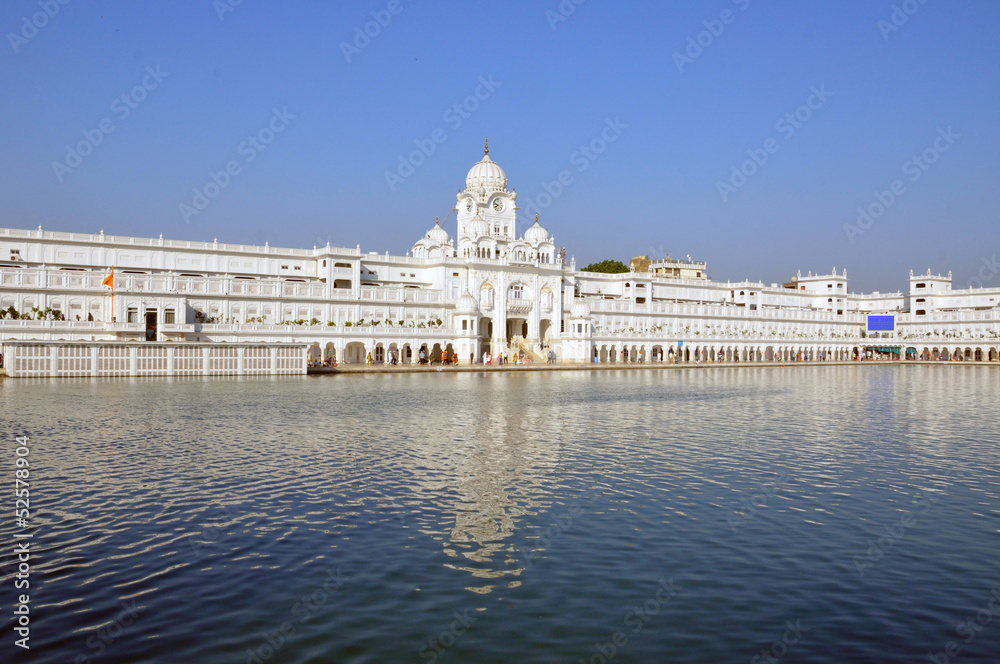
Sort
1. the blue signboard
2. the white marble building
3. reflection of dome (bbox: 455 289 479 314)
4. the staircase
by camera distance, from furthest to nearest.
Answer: the blue signboard, the staircase, reflection of dome (bbox: 455 289 479 314), the white marble building

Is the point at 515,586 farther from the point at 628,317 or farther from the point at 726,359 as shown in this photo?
the point at 726,359

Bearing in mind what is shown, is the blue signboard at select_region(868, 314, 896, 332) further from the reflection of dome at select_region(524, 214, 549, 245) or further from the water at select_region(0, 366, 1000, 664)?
the water at select_region(0, 366, 1000, 664)

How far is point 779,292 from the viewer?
387ft

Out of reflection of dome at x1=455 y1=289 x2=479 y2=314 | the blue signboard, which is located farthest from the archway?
the blue signboard

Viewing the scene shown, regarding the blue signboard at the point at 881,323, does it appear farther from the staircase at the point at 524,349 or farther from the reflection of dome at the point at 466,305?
the reflection of dome at the point at 466,305

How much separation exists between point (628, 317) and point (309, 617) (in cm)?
8854

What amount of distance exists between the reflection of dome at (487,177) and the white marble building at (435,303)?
148 millimetres

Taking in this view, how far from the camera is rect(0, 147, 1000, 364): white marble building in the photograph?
6197 cm

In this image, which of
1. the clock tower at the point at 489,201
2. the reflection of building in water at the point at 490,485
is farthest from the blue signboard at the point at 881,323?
the reflection of building in water at the point at 490,485

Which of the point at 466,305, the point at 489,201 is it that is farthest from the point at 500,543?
the point at 489,201

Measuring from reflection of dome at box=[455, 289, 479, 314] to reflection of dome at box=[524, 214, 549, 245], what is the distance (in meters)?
14.1

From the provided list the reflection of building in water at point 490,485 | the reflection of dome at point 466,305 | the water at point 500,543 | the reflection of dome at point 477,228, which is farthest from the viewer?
the reflection of dome at point 477,228

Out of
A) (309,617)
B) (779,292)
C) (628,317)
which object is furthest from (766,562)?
(779,292)

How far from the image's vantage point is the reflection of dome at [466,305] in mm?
76375
